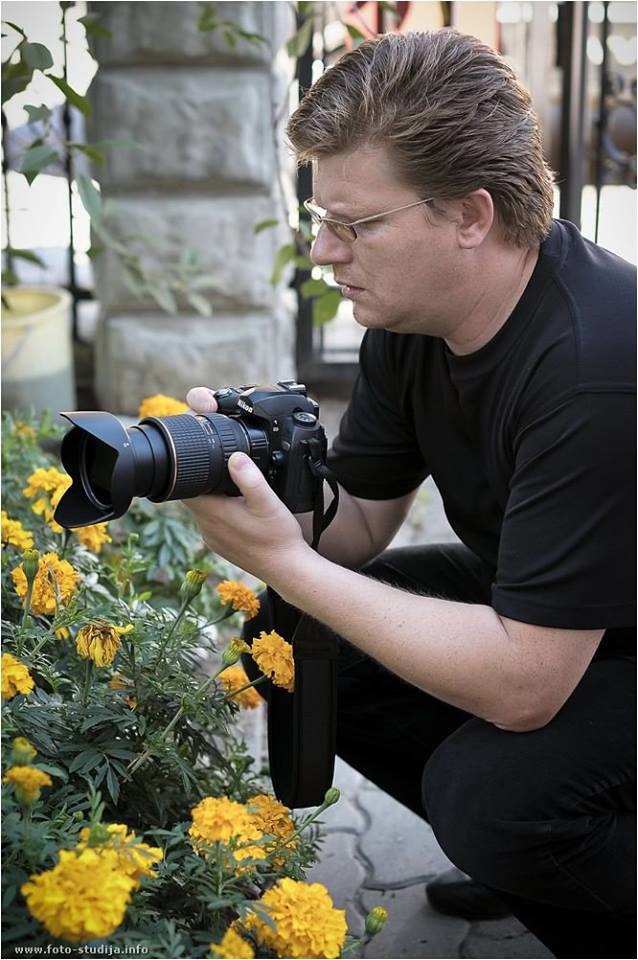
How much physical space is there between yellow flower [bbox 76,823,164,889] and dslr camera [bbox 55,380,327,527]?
402 millimetres

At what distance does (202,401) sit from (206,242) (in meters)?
2.03

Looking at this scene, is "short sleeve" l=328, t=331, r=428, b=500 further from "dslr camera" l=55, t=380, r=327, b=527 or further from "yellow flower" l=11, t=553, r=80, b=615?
"yellow flower" l=11, t=553, r=80, b=615

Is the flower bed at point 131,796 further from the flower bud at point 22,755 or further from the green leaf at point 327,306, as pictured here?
the green leaf at point 327,306

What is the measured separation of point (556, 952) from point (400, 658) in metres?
0.49

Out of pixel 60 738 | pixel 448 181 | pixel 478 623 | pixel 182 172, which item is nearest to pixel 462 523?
pixel 478 623

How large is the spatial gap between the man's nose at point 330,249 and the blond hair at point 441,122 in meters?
0.11

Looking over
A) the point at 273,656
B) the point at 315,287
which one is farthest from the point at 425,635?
the point at 315,287

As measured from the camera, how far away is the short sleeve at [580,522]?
59.3 inches

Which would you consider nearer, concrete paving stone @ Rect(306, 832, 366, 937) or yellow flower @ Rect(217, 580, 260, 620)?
yellow flower @ Rect(217, 580, 260, 620)

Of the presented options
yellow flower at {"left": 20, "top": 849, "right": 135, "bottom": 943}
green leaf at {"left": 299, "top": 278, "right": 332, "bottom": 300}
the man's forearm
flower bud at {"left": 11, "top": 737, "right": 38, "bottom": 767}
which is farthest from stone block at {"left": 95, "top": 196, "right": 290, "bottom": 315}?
yellow flower at {"left": 20, "top": 849, "right": 135, "bottom": 943}

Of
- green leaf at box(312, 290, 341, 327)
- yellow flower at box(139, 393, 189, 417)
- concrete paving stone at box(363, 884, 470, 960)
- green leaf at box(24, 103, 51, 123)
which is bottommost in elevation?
concrete paving stone at box(363, 884, 470, 960)

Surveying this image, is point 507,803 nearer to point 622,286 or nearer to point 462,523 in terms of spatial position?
point 462,523

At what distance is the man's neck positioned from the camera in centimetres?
165

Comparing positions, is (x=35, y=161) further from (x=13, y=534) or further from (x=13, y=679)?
(x=13, y=679)
